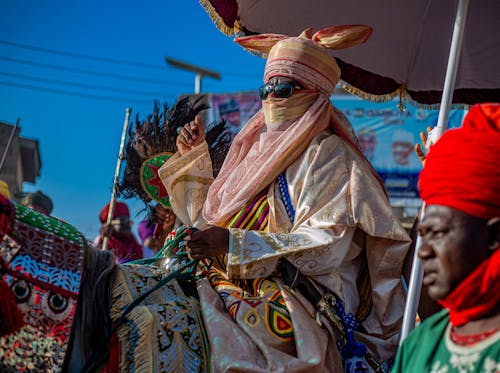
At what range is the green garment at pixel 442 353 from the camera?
6.16 feet

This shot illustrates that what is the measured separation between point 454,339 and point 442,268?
19 centimetres

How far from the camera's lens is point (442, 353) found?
80.0 inches

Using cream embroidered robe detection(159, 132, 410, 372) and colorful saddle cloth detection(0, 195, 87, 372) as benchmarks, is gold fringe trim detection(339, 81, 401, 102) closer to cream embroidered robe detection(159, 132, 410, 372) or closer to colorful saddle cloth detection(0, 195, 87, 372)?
cream embroidered robe detection(159, 132, 410, 372)

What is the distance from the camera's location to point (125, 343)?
3193mm

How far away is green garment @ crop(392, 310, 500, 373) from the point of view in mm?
1879

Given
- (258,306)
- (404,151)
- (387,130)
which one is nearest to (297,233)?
(258,306)

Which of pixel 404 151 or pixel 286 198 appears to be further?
pixel 404 151

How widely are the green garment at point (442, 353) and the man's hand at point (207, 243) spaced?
59.2 inches

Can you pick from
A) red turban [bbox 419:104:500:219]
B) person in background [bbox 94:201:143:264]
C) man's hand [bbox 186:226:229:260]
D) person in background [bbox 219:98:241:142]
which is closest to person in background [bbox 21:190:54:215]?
person in background [bbox 94:201:143:264]

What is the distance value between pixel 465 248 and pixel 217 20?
11.3ft

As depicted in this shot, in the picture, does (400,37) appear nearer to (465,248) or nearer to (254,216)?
(254,216)

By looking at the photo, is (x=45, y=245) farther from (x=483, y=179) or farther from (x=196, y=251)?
(x=483, y=179)

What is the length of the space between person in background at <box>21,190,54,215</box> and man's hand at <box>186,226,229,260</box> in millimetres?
4520

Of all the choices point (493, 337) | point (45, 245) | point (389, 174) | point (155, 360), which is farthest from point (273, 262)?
point (389, 174)
